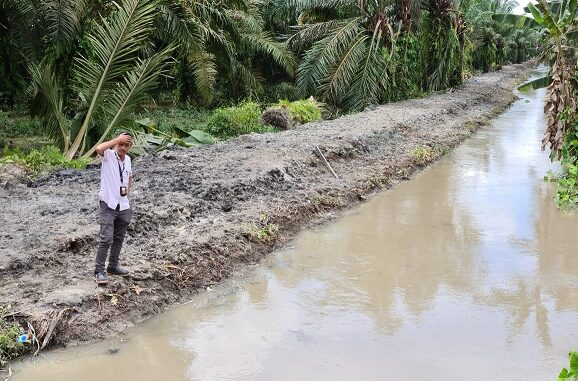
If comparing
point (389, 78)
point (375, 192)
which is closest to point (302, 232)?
point (375, 192)

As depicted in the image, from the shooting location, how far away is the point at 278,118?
49.4 ft

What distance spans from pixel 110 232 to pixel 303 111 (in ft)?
36.6

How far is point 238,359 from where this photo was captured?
477cm

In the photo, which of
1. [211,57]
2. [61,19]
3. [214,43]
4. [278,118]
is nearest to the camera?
[61,19]

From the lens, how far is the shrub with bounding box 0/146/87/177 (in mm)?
8938

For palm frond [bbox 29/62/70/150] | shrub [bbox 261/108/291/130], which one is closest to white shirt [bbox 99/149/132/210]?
palm frond [bbox 29/62/70/150]

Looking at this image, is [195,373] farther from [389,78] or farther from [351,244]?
[389,78]

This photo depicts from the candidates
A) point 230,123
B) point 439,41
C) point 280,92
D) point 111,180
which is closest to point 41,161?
point 111,180

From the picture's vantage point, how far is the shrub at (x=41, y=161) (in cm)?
894

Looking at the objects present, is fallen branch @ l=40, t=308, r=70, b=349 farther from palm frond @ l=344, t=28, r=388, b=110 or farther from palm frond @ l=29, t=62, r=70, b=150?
palm frond @ l=344, t=28, r=388, b=110

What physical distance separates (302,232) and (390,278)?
173cm

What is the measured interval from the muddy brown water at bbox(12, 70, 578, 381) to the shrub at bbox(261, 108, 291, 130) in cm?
609

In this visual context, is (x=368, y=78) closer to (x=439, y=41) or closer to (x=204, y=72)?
(x=204, y=72)

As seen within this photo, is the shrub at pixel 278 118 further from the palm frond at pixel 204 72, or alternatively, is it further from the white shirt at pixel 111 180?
the white shirt at pixel 111 180
